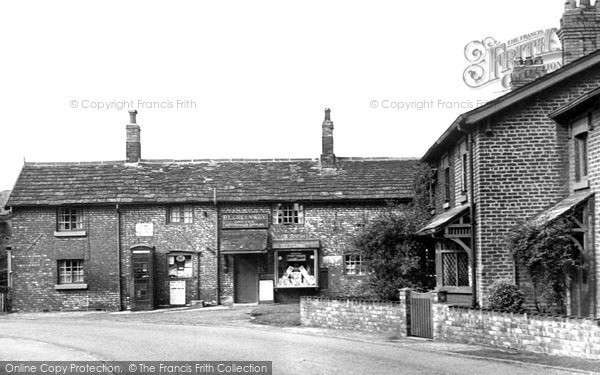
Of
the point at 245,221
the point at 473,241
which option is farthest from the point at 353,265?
the point at 473,241

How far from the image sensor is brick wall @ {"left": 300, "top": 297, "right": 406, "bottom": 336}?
71.1 ft

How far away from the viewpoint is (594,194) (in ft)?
64.4

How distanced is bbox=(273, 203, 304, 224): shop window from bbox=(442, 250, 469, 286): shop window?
1226 cm

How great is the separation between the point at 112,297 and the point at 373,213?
1220 centimetres

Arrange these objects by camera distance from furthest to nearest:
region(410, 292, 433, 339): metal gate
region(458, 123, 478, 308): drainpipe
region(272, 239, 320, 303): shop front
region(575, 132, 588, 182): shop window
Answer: region(272, 239, 320, 303): shop front, region(458, 123, 478, 308): drainpipe, region(575, 132, 588, 182): shop window, region(410, 292, 433, 339): metal gate

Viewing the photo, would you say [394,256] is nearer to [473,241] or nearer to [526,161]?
[473,241]

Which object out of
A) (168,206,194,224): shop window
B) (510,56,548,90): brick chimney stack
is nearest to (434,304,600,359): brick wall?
(510,56,548,90): brick chimney stack

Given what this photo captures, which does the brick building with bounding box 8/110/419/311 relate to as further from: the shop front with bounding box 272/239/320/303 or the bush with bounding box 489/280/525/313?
the bush with bounding box 489/280/525/313

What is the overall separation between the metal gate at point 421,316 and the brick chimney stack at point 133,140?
2177 centimetres

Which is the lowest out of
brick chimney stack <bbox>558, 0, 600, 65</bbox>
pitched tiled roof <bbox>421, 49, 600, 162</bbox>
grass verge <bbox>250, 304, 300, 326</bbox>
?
grass verge <bbox>250, 304, 300, 326</bbox>

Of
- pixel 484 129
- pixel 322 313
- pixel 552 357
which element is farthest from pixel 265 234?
pixel 552 357

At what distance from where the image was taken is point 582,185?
20.4 m

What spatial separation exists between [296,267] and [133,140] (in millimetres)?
10185

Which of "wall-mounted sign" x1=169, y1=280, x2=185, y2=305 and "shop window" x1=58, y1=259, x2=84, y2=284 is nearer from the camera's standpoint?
"wall-mounted sign" x1=169, y1=280, x2=185, y2=305
